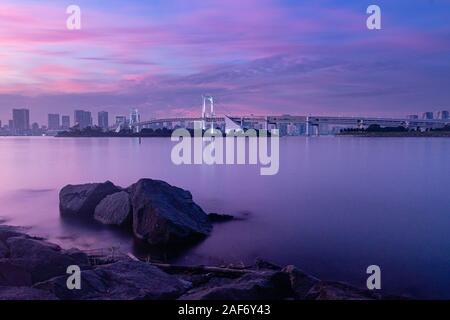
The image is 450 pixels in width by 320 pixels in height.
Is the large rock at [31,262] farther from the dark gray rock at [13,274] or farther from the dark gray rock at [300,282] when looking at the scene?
the dark gray rock at [300,282]

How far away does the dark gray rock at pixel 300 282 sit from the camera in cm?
574

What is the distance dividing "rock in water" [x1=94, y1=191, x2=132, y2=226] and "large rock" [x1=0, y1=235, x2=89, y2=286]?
15.3ft

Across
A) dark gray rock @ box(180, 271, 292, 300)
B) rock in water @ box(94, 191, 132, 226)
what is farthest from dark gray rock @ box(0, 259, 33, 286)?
rock in water @ box(94, 191, 132, 226)

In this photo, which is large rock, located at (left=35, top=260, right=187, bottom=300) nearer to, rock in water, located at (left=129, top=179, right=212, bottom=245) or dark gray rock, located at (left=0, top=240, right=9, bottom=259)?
dark gray rock, located at (left=0, top=240, right=9, bottom=259)

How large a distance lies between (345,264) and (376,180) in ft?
56.2

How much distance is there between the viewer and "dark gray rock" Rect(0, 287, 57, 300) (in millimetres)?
4672

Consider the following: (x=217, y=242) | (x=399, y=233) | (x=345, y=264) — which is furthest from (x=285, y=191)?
(x=345, y=264)

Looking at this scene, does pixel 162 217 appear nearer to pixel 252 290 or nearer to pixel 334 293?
pixel 252 290

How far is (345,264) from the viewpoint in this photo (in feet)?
27.7

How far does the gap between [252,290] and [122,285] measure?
1.59m

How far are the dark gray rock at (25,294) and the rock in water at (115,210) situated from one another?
6.73 m

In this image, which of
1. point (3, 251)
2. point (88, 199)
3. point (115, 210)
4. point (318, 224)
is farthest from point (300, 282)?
point (88, 199)
